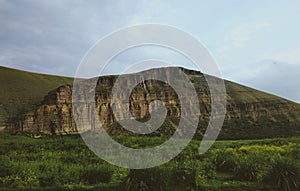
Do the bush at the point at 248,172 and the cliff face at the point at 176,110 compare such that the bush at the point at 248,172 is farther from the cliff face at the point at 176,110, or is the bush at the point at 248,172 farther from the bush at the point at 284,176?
the cliff face at the point at 176,110

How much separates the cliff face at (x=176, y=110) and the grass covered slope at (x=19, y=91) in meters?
3.94

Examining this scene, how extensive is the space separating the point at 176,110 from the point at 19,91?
179 ft

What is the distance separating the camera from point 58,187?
54.7 feet

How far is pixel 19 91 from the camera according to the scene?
401 feet

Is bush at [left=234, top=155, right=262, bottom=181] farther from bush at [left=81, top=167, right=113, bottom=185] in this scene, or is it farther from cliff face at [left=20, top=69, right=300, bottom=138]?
cliff face at [left=20, top=69, right=300, bottom=138]

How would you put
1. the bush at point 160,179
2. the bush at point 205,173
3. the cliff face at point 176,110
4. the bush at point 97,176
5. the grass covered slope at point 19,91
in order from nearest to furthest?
the bush at point 160,179 → the bush at point 205,173 → the bush at point 97,176 → the grass covered slope at point 19,91 → the cliff face at point 176,110

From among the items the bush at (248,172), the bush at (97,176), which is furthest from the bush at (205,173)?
the bush at (97,176)

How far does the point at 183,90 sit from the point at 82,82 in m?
38.5

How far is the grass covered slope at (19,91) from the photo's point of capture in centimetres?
10981

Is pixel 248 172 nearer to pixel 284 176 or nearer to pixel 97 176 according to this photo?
pixel 284 176

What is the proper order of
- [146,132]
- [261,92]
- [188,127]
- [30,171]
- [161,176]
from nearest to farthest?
[161,176], [30,171], [146,132], [188,127], [261,92]

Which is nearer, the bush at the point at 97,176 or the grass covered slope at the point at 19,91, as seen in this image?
the bush at the point at 97,176

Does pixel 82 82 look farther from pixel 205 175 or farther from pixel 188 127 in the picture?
pixel 205 175

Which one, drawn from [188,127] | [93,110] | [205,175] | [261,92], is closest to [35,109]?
[93,110]
